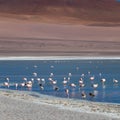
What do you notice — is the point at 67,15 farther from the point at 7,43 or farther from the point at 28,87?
the point at 28,87

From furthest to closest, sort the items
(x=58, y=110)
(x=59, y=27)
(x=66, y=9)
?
(x=66, y=9) < (x=59, y=27) < (x=58, y=110)

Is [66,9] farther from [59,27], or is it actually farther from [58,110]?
[58,110]

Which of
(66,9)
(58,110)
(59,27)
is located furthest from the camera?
(66,9)

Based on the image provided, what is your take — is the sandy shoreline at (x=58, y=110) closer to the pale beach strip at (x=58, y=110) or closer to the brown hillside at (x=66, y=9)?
the pale beach strip at (x=58, y=110)

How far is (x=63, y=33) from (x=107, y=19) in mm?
23424

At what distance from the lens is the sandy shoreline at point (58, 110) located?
14630mm

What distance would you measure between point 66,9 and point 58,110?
95199 millimetres

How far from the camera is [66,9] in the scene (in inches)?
4363

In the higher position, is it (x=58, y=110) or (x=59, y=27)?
(x=59, y=27)

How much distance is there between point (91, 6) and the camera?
4584 inches

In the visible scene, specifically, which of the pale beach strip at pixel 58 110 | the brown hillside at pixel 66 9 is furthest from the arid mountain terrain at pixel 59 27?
the pale beach strip at pixel 58 110

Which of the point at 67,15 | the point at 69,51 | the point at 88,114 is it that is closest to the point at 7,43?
the point at 69,51

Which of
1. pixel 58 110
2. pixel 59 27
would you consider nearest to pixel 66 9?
pixel 59 27

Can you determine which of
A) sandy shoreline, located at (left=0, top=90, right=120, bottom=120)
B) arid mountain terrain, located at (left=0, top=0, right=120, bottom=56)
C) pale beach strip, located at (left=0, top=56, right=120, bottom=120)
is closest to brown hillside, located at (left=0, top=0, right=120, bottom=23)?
arid mountain terrain, located at (left=0, top=0, right=120, bottom=56)
